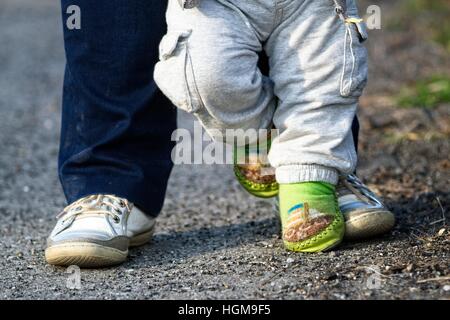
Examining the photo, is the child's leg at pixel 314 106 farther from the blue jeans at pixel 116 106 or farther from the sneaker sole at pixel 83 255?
the sneaker sole at pixel 83 255

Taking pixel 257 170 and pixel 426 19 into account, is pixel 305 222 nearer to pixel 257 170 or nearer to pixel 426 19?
pixel 257 170

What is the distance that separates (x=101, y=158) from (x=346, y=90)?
60 cm

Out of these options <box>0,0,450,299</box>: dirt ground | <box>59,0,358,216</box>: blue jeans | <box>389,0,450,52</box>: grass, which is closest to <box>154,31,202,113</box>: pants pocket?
<box>59,0,358,216</box>: blue jeans

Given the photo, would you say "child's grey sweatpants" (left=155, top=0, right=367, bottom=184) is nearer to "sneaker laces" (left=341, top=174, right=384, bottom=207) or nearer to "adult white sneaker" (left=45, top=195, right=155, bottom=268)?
"sneaker laces" (left=341, top=174, right=384, bottom=207)

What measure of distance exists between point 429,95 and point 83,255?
6.75 feet

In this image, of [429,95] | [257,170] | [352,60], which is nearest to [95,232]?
[257,170]

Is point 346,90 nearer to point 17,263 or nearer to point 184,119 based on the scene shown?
point 17,263

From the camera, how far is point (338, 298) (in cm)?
159

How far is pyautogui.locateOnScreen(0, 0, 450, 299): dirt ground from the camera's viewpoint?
5.56 ft

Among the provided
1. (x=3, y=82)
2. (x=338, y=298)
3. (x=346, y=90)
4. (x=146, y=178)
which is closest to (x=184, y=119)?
(x=3, y=82)

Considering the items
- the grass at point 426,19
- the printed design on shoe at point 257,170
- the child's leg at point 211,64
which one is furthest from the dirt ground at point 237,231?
the grass at point 426,19

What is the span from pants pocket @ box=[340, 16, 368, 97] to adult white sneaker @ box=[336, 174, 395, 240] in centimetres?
23

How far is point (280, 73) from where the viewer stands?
6.24 feet

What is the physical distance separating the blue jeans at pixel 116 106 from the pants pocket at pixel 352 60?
0.21 meters
